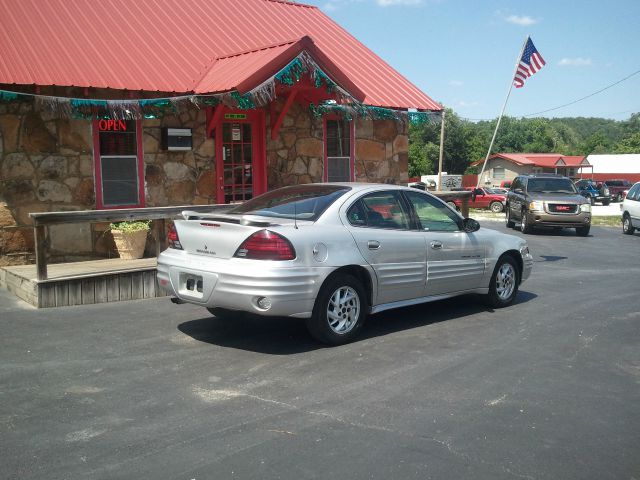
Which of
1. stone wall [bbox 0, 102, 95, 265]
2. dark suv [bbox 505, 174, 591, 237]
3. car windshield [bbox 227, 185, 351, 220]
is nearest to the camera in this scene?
car windshield [bbox 227, 185, 351, 220]

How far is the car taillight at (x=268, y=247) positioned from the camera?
6.03 metres

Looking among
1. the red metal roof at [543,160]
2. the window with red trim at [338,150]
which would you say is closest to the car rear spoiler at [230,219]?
the window with red trim at [338,150]

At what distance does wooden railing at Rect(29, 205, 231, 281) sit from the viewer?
26.5 ft

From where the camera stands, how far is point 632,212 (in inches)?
805

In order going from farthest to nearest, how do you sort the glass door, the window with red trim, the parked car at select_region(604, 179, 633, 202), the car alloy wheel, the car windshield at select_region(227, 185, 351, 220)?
the parked car at select_region(604, 179, 633, 202) < the window with red trim < the glass door < the car windshield at select_region(227, 185, 351, 220) < the car alloy wheel

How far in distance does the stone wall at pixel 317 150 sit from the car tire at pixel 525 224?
259 inches

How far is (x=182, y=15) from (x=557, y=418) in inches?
477

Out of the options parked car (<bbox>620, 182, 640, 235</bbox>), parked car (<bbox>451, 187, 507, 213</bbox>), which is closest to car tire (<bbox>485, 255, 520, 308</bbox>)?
parked car (<bbox>620, 182, 640, 235</bbox>)

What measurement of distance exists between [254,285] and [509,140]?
107229mm

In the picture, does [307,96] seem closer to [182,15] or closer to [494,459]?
[182,15]

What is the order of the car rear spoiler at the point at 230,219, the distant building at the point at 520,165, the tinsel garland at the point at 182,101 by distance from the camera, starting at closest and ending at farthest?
the car rear spoiler at the point at 230,219 → the tinsel garland at the point at 182,101 → the distant building at the point at 520,165

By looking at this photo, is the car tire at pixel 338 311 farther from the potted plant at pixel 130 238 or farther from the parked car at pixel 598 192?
the parked car at pixel 598 192

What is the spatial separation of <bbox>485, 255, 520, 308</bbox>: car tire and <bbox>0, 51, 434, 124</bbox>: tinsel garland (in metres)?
4.68

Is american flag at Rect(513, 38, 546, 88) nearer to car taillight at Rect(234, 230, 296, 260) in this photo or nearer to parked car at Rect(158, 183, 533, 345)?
parked car at Rect(158, 183, 533, 345)
